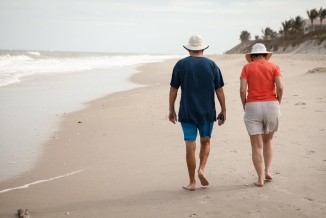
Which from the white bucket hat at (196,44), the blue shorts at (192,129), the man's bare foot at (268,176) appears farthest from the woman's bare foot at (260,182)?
the white bucket hat at (196,44)

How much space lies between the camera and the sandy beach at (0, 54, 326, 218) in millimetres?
3814

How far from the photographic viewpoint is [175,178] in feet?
15.7

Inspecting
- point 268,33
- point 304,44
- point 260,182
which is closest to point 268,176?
point 260,182

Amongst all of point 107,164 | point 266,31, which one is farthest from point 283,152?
point 266,31

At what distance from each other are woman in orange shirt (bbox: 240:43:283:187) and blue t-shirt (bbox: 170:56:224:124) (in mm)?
477

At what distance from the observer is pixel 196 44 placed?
4293 mm

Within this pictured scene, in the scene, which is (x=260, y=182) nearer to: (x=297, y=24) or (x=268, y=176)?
(x=268, y=176)

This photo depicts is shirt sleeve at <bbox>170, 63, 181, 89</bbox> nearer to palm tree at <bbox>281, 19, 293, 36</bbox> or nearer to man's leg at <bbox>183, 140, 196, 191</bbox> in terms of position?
man's leg at <bbox>183, 140, 196, 191</bbox>

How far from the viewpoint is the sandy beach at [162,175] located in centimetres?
381

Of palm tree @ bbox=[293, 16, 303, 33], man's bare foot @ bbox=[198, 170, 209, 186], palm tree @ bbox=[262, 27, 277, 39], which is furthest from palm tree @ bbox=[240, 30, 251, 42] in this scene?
man's bare foot @ bbox=[198, 170, 209, 186]

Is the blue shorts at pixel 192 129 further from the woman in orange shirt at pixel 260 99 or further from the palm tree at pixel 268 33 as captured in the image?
the palm tree at pixel 268 33

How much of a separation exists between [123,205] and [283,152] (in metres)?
2.75

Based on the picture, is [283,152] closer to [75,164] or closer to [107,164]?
[107,164]

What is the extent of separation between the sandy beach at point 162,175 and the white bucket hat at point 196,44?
1.70 m
